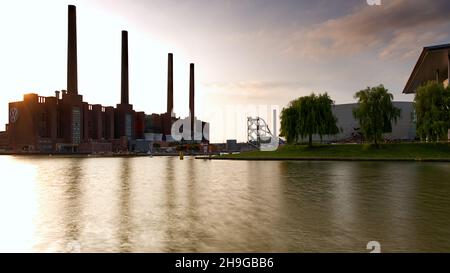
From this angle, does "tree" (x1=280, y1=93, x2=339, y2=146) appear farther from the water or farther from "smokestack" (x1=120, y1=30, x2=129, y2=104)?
"smokestack" (x1=120, y1=30, x2=129, y2=104)

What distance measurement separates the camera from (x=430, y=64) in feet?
187

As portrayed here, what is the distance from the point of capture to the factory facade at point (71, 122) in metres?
82.7

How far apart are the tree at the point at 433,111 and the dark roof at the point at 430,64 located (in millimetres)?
10995

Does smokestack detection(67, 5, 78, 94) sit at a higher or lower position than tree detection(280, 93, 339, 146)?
higher

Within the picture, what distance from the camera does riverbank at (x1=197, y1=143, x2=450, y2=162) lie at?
3853 centimetres

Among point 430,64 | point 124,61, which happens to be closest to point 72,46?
point 124,61

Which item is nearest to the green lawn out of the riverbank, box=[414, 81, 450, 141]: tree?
the riverbank

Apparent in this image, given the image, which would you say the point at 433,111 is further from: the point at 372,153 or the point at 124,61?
the point at 124,61

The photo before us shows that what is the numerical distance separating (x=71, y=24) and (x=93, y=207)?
86.2m

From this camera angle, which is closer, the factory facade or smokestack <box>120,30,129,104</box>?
the factory facade

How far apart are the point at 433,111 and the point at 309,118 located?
15.5m

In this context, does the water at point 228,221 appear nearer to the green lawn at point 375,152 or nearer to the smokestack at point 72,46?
the green lawn at point 375,152
